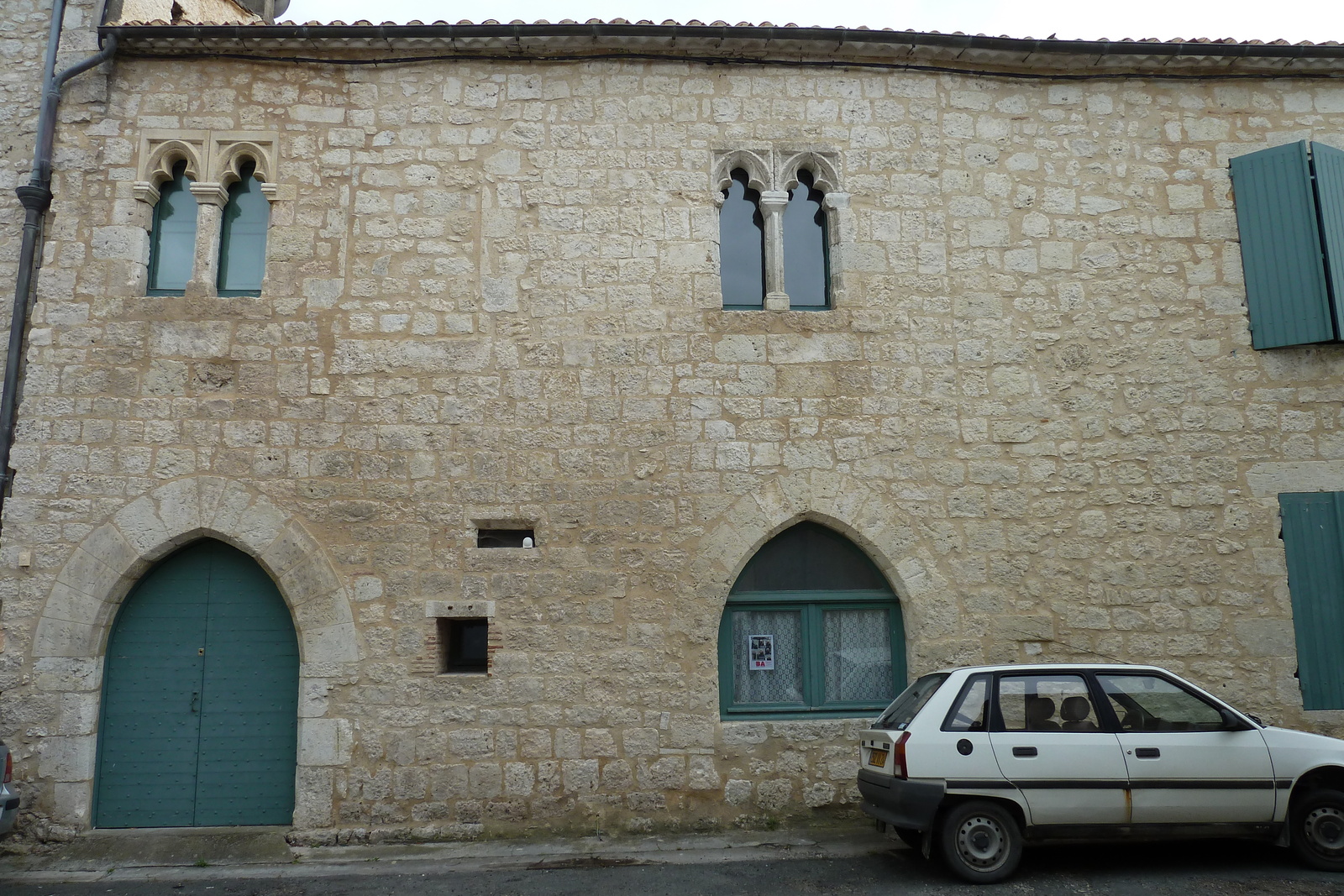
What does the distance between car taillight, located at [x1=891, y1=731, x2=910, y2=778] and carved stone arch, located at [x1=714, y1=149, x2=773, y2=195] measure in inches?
172

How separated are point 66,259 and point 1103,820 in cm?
831

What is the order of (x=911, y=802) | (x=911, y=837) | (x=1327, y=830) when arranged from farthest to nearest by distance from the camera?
1. (x=911, y=837)
2. (x=1327, y=830)
3. (x=911, y=802)

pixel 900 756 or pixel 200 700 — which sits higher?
pixel 200 700

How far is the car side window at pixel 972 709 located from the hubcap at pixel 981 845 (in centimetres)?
52

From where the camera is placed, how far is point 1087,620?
21.6ft

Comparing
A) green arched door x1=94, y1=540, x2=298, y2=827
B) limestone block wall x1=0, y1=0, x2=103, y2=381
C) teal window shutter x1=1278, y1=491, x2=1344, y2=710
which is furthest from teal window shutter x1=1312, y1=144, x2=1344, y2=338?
Answer: limestone block wall x1=0, y1=0, x2=103, y2=381

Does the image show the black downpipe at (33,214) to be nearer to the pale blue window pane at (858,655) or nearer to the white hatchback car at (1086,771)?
the pale blue window pane at (858,655)

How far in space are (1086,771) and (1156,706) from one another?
63 cm

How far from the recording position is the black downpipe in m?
6.45

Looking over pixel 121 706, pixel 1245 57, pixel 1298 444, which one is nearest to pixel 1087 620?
pixel 1298 444

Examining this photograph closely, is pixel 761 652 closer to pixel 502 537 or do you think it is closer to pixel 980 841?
pixel 980 841

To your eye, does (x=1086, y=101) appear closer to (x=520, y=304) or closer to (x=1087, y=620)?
(x=1087, y=620)

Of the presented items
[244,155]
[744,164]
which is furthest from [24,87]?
[744,164]

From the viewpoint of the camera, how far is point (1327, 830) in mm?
5113
